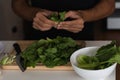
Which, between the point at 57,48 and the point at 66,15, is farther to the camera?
the point at 66,15

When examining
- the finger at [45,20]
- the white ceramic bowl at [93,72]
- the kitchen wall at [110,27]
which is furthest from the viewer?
the kitchen wall at [110,27]

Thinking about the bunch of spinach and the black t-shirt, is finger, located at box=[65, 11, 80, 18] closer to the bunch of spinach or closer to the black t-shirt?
the bunch of spinach

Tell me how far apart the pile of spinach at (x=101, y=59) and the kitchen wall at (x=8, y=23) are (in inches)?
53.7

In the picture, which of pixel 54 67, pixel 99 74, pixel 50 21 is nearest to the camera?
pixel 99 74

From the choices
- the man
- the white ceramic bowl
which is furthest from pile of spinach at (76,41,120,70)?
the man

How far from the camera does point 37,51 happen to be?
96cm

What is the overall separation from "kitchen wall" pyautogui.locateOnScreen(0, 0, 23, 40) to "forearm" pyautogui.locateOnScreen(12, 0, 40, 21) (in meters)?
0.70

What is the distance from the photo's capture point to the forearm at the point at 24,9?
138 cm

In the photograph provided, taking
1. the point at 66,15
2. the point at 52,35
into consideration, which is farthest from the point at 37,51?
the point at 52,35

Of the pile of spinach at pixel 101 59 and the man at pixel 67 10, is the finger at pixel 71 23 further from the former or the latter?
the pile of spinach at pixel 101 59

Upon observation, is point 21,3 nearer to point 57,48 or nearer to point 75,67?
point 57,48

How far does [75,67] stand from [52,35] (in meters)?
0.51

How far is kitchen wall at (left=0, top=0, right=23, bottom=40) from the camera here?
2.16m

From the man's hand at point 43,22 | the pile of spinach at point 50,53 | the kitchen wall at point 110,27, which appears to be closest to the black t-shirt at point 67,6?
the man's hand at point 43,22
